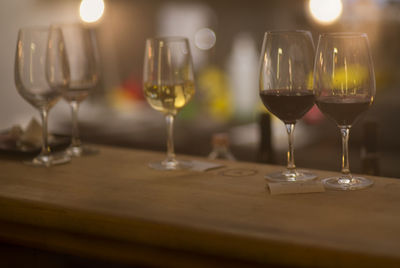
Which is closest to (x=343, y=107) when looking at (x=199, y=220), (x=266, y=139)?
(x=199, y=220)

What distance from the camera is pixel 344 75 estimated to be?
2.79 ft

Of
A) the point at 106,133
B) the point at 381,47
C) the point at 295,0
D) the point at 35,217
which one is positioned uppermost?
the point at 295,0

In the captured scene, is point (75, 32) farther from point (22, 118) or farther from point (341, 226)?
point (22, 118)

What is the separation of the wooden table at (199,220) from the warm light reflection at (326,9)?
111 inches

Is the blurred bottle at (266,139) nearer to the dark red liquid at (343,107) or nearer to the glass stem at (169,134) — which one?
the glass stem at (169,134)

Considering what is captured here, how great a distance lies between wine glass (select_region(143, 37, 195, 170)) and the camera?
1.06 meters

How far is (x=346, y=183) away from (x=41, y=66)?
0.62 metres

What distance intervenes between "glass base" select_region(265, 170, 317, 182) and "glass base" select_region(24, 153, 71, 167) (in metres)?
0.43

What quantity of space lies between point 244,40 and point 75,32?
323 cm

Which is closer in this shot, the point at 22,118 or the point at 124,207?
the point at 124,207

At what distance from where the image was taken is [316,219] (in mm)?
730

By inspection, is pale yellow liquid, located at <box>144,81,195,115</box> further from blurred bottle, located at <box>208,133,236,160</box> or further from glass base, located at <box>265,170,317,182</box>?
blurred bottle, located at <box>208,133,236,160</box>

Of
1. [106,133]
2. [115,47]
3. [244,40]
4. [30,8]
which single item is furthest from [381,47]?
[30,8]

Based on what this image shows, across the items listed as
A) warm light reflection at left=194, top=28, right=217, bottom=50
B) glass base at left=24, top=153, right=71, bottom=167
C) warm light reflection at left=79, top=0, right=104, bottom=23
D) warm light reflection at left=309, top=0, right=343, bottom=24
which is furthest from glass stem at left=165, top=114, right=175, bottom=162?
warm light reflection at left=79, top=0, right=104, bottom=23
